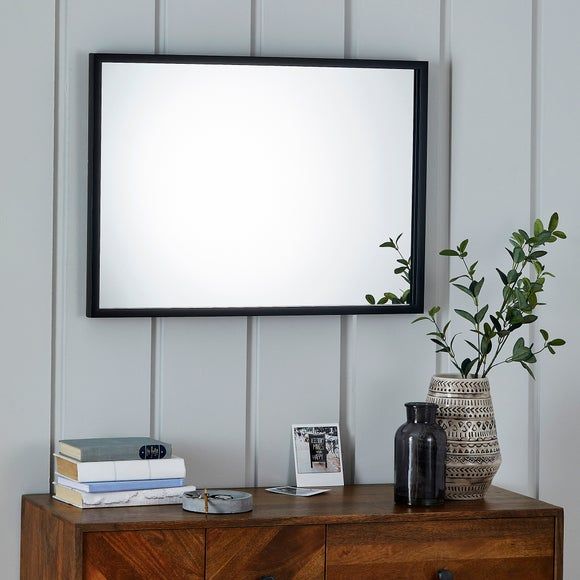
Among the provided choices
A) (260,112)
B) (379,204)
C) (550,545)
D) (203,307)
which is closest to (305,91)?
(260,112)

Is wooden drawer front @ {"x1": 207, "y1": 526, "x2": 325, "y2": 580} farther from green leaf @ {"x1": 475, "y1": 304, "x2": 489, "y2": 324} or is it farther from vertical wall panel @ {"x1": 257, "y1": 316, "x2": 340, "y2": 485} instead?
green leaf @ {"x1": 475, "y1": 304, "x2": 489, "y2": 324}

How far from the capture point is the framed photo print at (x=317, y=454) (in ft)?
7.66

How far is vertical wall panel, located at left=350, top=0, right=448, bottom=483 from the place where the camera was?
Result: 2406 mm

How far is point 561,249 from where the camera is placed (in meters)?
2.51

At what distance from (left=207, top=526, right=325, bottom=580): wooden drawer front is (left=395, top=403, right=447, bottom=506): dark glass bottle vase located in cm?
22

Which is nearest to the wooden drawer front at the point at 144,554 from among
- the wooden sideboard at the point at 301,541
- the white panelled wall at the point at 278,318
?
the wooden sideboard at the point at 301,541

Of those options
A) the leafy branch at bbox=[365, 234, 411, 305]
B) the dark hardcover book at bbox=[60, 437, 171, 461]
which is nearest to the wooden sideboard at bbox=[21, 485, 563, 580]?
the dark hardcover book at bbox=[60, 437, 171, 461]

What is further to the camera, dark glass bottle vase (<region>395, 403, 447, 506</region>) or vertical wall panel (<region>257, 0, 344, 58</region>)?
vertical wall panel (<region>257, 0, 344, 58</region>)

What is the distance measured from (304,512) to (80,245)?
731 mm

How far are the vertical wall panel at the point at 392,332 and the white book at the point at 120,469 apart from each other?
479 millimetres

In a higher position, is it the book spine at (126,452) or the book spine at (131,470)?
the book spine at (126,452)

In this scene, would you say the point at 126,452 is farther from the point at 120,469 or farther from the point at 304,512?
the point at 304,512

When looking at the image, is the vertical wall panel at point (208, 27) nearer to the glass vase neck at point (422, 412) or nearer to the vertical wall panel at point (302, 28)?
the vertical wall panel at point (302, 28)

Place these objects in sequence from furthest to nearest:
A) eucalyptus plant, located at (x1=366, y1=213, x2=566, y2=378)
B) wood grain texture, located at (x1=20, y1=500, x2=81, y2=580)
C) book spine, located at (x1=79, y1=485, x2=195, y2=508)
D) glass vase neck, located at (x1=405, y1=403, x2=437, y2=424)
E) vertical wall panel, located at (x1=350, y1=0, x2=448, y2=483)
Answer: vertical wall panel, located at (x1=350, y1=0, x2=448, y2=483)
eucalyptus plant, located at (x1=366, y1=213, x2=566, y2=378)
glass vase neck, located at (x1=405, y1=403, x2=437, y2=424)
book spine, located at (x1=79, y1=485, x2=195, y2=508)
wood grain texture, located at (x1=20, y1=500, x2=81, y2=580)
